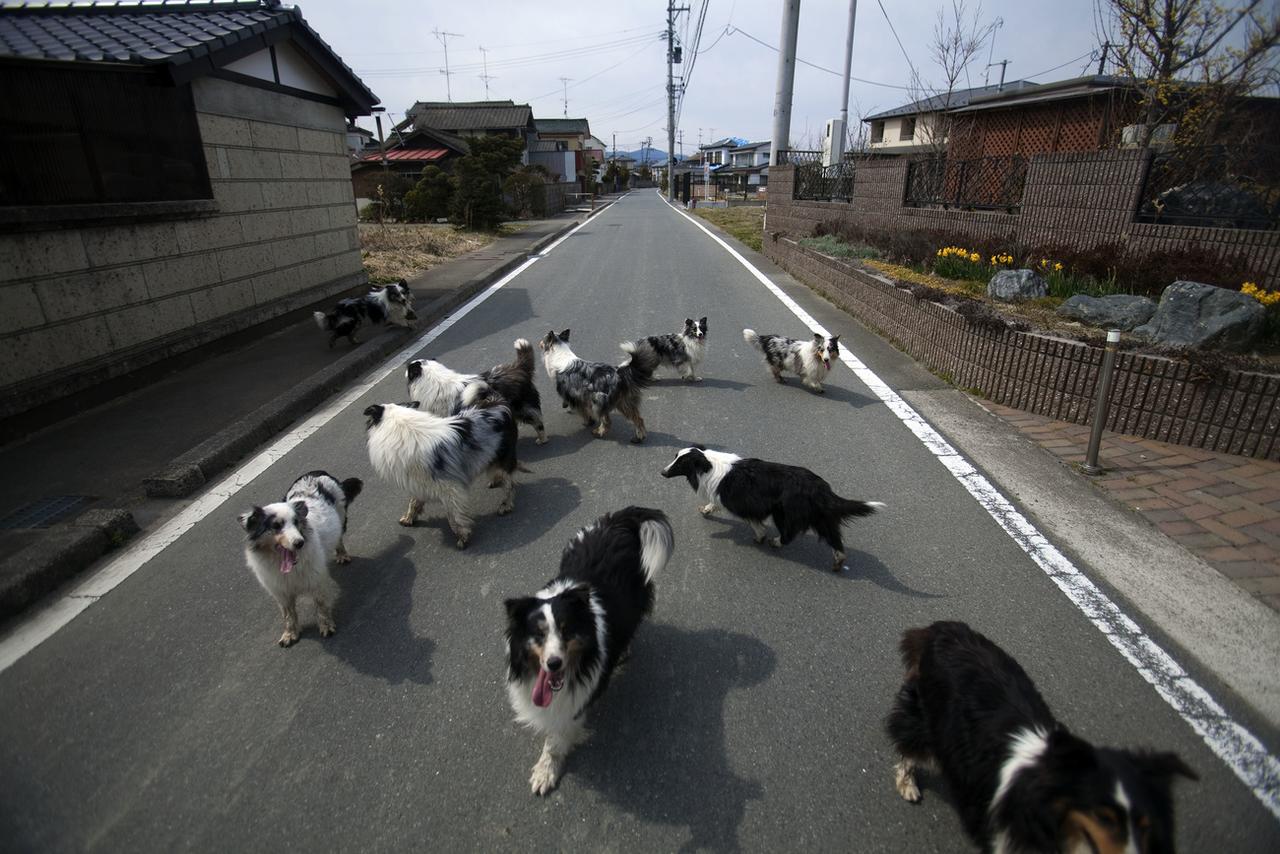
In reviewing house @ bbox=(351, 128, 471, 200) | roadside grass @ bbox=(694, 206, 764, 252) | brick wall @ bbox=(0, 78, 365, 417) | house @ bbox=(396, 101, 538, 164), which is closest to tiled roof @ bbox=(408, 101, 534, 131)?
house @ bbox=(396, 101, 538, 164)

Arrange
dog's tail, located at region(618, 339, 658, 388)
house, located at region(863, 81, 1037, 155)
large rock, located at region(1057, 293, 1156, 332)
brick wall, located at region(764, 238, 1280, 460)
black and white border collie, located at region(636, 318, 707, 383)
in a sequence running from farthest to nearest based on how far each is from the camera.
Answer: house, located at region(863, 81, 1037, 155)
black and white border collie, located at region(636, 318, 707, 383)
large rock, located at region(1057, 293, 1156, 332)
dog's tail, located at region(618, 339, 658, 388)
brick wall, located at region(764, 238, 1280, 460)

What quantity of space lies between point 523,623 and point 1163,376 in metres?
5.30

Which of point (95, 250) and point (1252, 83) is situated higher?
point (1252, 83)

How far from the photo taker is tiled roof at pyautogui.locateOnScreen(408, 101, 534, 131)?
51781 millimetres

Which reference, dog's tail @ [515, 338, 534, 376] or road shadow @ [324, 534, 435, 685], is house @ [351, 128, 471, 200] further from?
road shadow @ [324, 534, 435, 685]

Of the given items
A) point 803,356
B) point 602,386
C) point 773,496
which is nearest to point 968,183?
point 803,356

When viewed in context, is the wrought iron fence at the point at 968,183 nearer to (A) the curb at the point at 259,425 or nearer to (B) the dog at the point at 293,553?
(A) the curb at the point at 259,425

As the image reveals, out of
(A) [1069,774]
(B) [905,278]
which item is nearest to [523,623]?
(A) [1069,774]

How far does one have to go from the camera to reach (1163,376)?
4762 millimetres

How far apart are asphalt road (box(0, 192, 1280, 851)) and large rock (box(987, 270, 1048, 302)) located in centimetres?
434

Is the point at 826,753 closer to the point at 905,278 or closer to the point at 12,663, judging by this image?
the point at 12,663

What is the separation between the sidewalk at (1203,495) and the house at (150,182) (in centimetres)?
886

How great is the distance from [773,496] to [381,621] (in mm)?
2428

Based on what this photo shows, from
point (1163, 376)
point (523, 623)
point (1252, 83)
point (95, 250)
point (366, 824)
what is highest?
point (1252, 83)
